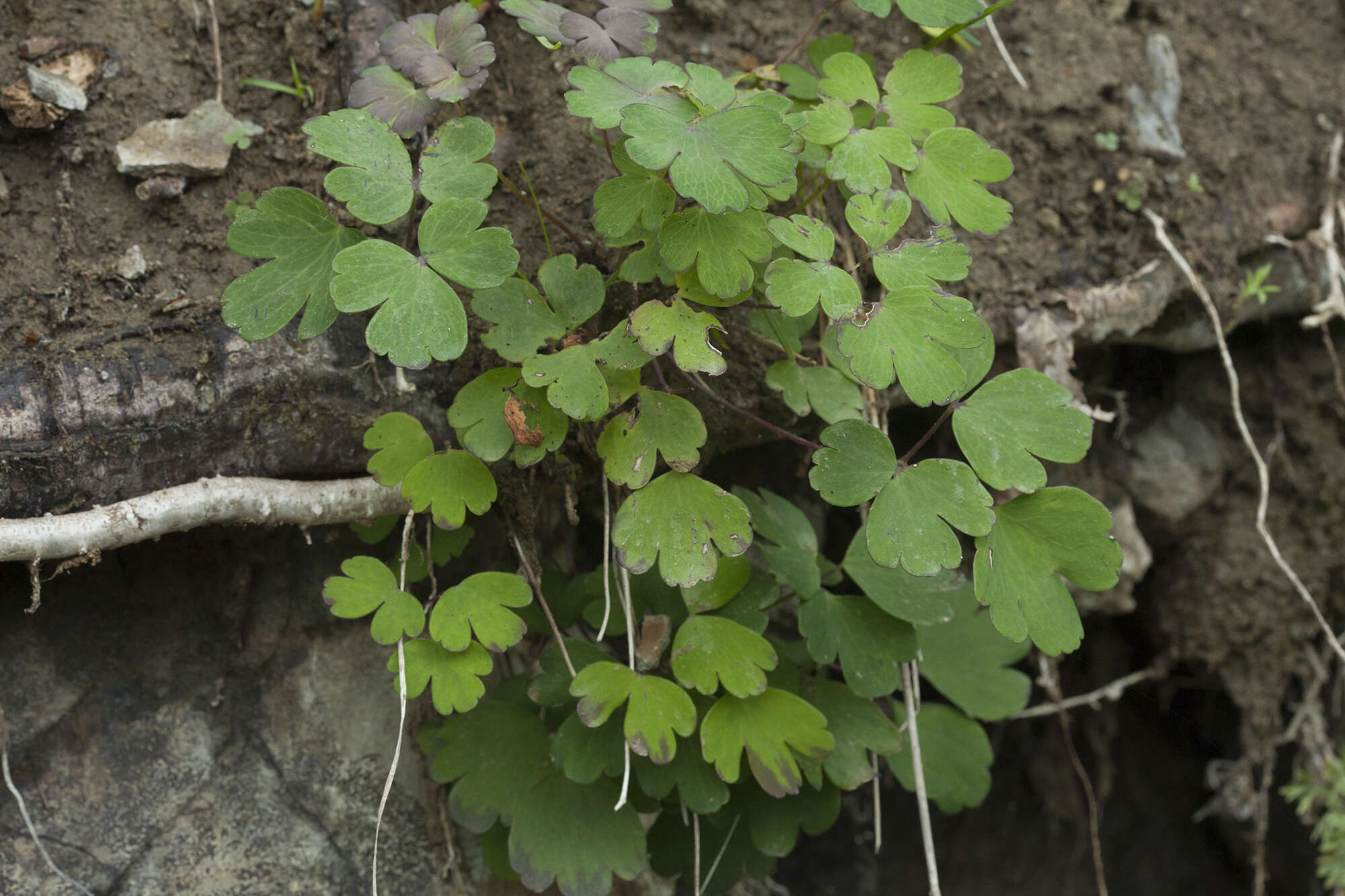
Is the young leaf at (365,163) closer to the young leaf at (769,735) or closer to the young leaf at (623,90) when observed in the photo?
the young leaf at (623,90)

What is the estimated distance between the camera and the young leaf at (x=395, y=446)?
4.84ft

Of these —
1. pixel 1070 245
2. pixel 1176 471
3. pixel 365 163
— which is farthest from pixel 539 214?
pixel 1176 471

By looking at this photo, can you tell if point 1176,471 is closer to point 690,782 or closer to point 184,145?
point 690,782

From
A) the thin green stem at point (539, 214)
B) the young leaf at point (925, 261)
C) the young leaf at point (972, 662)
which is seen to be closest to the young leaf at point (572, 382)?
the thin green stem at point (539, 214)

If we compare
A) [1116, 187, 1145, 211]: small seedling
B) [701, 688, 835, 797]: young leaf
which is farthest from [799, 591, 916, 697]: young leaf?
[1116, 187, 1145, 211]: small seedling

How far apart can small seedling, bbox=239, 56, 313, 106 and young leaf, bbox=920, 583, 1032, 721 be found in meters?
1.60

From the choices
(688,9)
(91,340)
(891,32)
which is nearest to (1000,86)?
(891,32)

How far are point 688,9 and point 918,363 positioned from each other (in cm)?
108

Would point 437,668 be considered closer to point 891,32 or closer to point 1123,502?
point 891,32

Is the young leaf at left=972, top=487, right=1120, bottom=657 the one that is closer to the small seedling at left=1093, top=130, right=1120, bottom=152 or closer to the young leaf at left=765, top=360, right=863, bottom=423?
the young leaf at left=765, top=360, right=863, bottom=423

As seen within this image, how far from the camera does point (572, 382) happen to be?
1.36 meters

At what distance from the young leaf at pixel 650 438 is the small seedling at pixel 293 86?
922mm

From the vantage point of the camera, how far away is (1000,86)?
2.15m

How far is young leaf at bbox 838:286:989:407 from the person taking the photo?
1.31m
